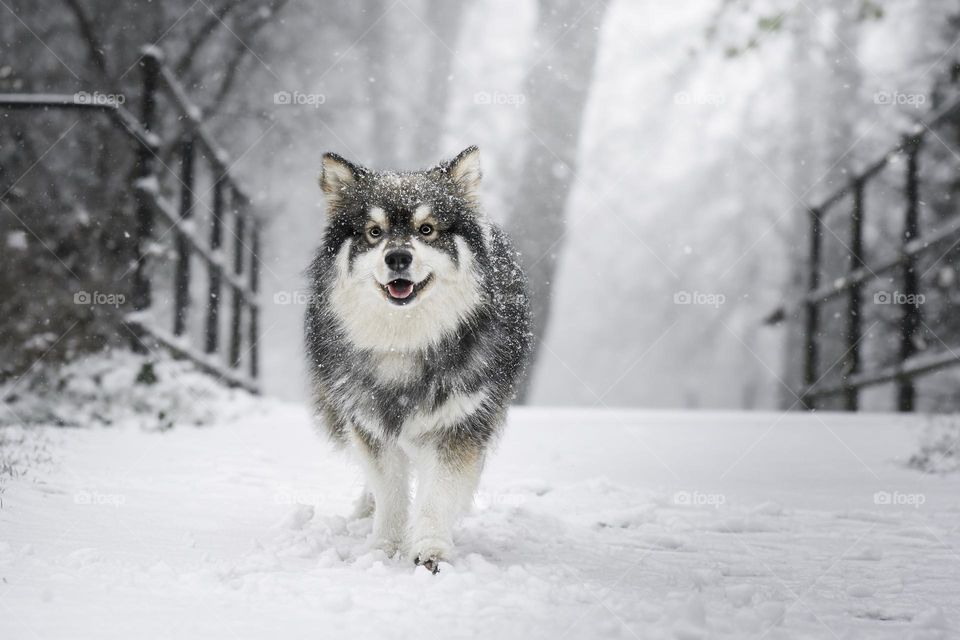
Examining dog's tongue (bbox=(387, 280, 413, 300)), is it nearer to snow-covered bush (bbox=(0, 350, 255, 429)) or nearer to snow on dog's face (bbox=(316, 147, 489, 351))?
snow on dog's face (bbox=(316, 147, 489, 351))

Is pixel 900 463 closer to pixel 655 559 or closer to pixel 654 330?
pixel 655 559

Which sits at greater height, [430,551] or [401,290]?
[401,290]

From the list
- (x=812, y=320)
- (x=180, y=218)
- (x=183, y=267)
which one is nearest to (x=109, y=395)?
(x=183, y=267)

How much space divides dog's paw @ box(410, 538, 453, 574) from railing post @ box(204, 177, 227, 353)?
526 centimetres

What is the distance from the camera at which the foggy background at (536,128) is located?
28.2 feet

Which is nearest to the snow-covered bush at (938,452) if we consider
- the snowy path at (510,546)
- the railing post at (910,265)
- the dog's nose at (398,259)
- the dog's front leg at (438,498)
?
the snowy path at (510,546)

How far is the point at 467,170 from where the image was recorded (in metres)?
3.71

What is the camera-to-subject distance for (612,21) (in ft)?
43.4

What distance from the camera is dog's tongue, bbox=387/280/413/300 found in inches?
130

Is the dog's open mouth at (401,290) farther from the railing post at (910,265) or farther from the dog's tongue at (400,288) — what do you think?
the railing post at (910,265)

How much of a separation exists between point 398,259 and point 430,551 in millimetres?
1089

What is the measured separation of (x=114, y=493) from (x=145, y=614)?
170 centimetres

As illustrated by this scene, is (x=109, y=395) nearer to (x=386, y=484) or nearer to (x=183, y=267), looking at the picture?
(x=183, y=267)

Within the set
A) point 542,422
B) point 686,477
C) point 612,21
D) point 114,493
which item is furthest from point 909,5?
point 114,493
